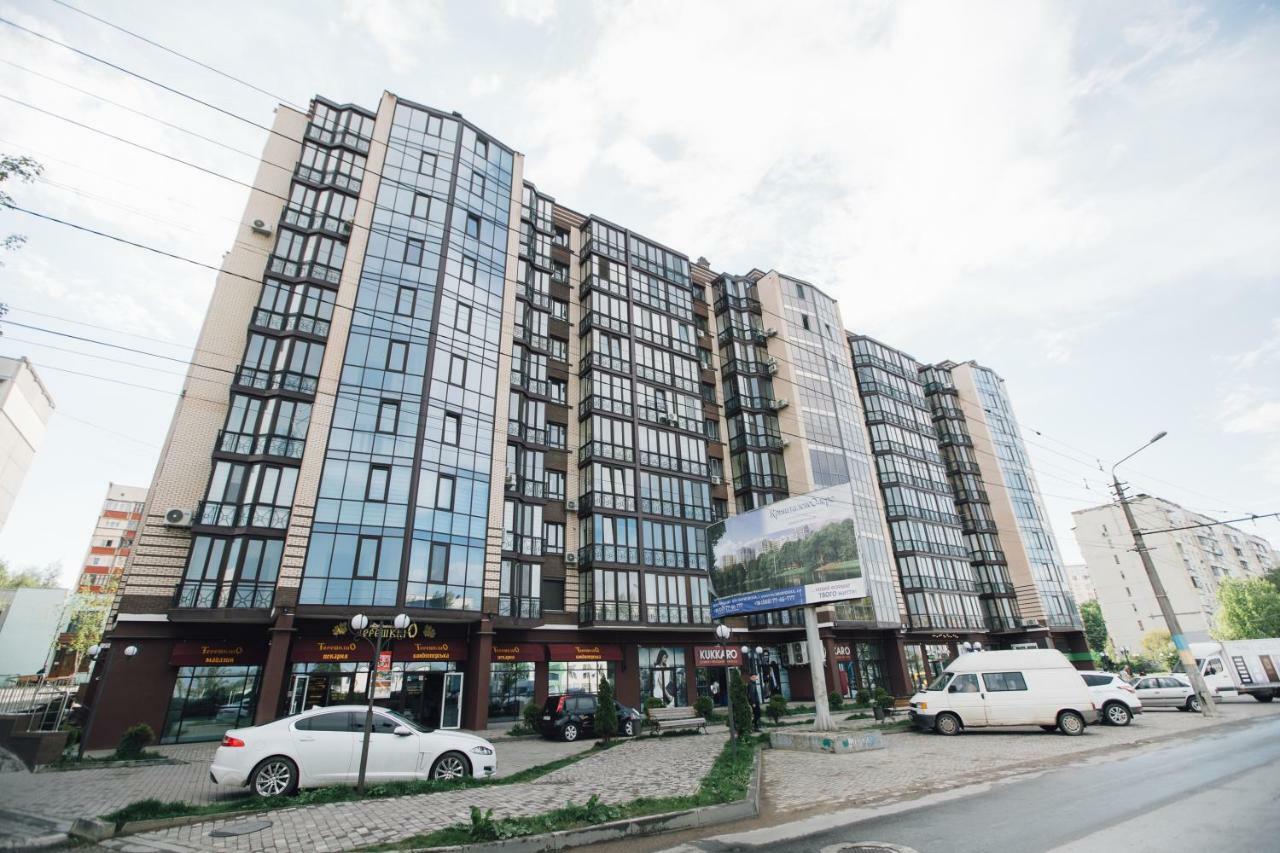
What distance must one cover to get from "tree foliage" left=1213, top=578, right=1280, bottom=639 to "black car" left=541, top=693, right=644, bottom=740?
6159 centimetres

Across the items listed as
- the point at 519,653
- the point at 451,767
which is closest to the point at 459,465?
the point at 519,653

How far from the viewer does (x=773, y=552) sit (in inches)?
811

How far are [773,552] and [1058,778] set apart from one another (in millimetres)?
10690

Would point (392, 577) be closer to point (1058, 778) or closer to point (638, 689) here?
point (638, 689)

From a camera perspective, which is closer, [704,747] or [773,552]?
[704,747]

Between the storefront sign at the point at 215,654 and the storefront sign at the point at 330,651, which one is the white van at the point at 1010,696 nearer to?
the storefront sign at the point at 330,651

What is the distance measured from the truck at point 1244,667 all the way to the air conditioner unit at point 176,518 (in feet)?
147

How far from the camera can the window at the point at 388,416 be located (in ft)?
83.5

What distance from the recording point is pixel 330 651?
2280 cm

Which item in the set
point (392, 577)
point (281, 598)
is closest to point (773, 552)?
point (392, 577)

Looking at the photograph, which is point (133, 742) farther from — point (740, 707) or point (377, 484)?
point (740, 707)

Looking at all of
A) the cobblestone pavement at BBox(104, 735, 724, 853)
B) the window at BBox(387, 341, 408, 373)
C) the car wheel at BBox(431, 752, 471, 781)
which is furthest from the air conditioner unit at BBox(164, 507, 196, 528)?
the cobblestone pavement at BBox(104, 735, 724, 853)

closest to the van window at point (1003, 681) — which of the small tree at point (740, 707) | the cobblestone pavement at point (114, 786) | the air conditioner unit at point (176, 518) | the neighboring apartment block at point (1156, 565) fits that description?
the small tree at point (740, 707)

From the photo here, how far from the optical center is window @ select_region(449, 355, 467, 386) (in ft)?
92.2
